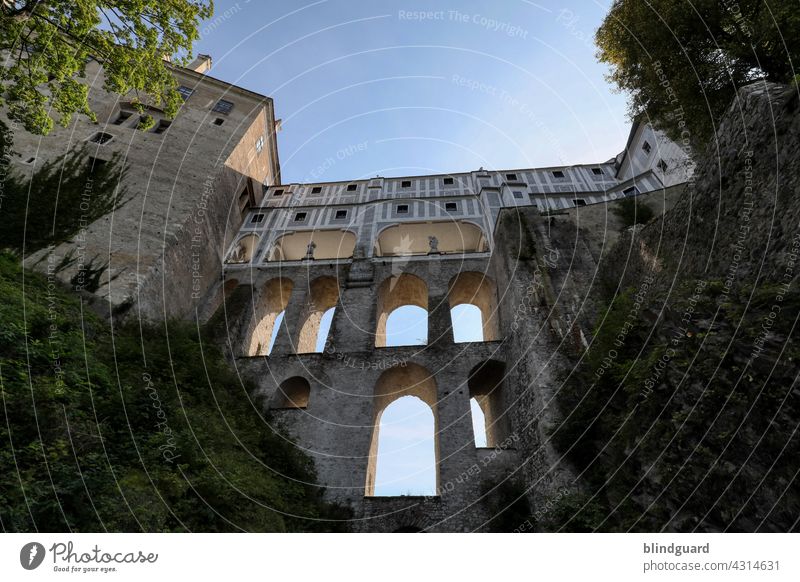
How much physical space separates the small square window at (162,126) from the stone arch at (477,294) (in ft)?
60.0

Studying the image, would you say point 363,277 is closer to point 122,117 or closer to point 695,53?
point 695,53

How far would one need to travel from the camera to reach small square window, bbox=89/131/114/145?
69.9 ft

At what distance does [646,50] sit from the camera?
47.3 feet

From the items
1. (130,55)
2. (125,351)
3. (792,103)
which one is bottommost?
(125,351)

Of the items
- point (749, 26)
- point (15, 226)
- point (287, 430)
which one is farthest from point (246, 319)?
point (749, 26)

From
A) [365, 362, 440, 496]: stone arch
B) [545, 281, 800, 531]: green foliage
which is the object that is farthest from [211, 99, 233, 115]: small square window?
[545, 281, 800, 531]: green foliage

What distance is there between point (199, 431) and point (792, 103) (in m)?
14.5

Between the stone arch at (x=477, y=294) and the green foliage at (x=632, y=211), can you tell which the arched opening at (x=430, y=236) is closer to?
the stone arch at (x=477, y=294)

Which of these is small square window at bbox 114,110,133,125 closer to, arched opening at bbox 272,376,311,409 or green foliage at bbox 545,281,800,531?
arched opening at bbox 272,376,311,409

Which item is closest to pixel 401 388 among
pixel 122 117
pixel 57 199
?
pixel 57 199

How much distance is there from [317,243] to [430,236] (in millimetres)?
7466

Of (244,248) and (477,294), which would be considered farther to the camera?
(244,248)

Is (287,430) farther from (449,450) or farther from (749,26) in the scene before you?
(749,26)
